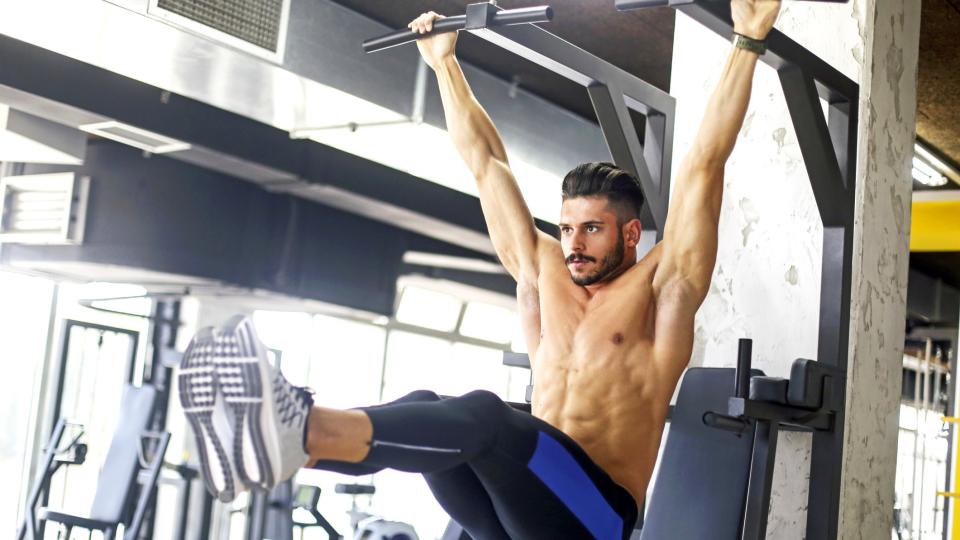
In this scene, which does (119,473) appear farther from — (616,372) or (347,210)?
(616,372)

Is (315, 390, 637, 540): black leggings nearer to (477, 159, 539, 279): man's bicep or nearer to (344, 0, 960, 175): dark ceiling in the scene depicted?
(477, 159, 539, 279): man's bicep

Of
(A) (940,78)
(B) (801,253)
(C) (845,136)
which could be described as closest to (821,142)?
(C) (845,136)

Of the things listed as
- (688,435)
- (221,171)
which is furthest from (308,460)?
(221,171)

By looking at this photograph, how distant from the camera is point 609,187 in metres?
2.41

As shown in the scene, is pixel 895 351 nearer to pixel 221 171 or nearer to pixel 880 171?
pixel 880 171

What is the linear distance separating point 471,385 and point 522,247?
6651 mm

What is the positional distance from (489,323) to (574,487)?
7050 millimetres

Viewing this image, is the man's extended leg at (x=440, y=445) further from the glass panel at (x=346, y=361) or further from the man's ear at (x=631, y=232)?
the glass panel at (x=346, y=361)

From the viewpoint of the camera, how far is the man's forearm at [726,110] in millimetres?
2213

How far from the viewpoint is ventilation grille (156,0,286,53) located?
12.9 ft

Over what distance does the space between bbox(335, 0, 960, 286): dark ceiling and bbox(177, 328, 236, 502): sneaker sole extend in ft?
12.2

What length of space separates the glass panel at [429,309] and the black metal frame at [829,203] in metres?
5.47

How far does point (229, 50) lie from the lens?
423cm

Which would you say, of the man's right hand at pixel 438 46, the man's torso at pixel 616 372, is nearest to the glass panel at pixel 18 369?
the man's right hand at pixel 438 46
